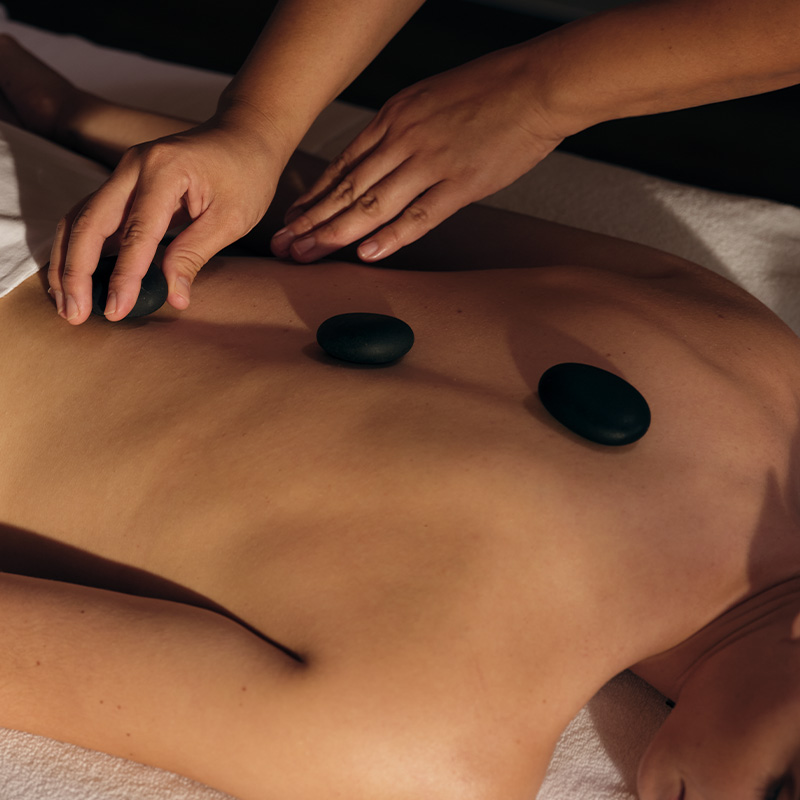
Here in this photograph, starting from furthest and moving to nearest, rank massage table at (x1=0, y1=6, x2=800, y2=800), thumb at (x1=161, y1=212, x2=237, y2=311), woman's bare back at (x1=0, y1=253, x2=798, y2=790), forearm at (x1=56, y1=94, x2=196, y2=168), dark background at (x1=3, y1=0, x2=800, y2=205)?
dark background at (x1=3, y1=0, x2=800, y2=205) < forearm at (x1=56, y1=94, x2=196, y2=168) < thumb at (x1=161, y1=212, x2=237, y2=311) < massage table at (x1=0, y1=6, x2=800, y2=800) < woman's bare back at (x1=0, y1=253, x2=798, y2=790)

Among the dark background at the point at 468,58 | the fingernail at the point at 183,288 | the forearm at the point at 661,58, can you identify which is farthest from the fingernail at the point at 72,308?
the dark background at the point at 468,58

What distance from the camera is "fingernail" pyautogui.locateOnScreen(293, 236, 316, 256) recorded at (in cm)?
107

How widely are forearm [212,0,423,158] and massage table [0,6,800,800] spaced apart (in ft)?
0.91

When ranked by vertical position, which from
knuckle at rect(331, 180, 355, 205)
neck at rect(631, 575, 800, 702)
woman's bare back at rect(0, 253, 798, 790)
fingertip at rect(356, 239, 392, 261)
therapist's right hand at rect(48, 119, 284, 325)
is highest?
therapist's right hand at rect(48, 119, 284, 325)

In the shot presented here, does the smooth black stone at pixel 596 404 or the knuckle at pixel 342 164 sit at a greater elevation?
the knuckle at pixel 342 164

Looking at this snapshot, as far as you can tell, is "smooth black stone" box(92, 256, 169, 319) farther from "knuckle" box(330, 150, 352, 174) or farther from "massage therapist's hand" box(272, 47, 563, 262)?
"knuckle" box(330, 150, 352, 174)

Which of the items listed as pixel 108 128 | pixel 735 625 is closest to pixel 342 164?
pixel 108 128

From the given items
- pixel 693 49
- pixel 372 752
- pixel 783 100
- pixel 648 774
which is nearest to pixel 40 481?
pixel 372 752

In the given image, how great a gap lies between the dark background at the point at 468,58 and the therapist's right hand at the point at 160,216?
43.5 inches

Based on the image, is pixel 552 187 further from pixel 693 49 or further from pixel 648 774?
pixel 648 774

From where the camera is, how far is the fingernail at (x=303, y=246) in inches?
42.0

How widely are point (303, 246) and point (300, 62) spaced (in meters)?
0.26

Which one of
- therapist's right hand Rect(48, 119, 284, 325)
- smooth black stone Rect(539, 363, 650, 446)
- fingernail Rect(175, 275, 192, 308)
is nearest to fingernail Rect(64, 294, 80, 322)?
therapist's right hand Rect(48, 119, 284, 325)

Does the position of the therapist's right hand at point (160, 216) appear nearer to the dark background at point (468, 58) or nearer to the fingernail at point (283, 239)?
the fingernail at point (283, 239)
